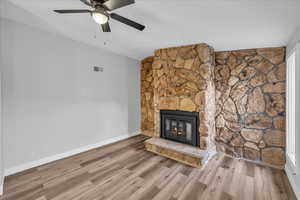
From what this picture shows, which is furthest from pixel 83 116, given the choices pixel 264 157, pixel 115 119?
pixel 264 157

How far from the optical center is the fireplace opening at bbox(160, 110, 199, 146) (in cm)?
294

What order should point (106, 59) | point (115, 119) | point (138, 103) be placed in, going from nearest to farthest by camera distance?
1. point (106, 59)
2. point (115, 119)
3. point (138, 103)

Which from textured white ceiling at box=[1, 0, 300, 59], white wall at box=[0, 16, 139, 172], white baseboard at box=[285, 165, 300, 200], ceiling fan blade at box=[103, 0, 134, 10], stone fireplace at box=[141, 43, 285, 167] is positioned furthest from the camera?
stone fireplace at box=[141, 43, 285, 167]

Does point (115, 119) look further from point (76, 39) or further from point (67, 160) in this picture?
point (76, 39)

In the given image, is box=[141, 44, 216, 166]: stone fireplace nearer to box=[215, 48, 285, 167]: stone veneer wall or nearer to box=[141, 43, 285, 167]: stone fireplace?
box=[141, 43, 285, 167]: stone fireplace

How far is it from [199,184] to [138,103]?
10.1 ft

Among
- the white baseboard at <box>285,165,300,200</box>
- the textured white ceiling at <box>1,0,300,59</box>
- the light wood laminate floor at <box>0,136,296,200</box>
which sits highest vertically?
the textured white ceiling at <box>1,0,300,59</box>

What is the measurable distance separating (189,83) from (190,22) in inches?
51.7

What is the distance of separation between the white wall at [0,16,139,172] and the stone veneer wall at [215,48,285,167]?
9.48 ft

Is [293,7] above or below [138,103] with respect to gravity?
above

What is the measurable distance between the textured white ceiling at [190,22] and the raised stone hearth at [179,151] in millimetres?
2284

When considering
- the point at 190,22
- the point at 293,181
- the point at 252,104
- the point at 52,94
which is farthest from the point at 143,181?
the point at 252,104


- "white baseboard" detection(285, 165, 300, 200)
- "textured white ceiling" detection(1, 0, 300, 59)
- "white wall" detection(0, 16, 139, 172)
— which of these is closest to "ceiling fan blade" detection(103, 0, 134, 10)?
"textured white ceiling" detection(1, 0, 300, 59)

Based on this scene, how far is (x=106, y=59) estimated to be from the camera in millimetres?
3621
